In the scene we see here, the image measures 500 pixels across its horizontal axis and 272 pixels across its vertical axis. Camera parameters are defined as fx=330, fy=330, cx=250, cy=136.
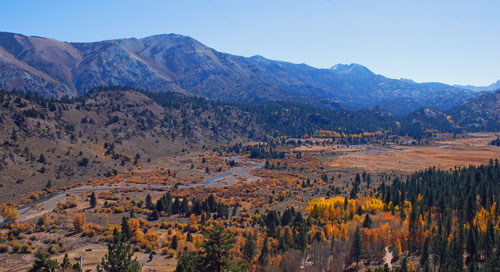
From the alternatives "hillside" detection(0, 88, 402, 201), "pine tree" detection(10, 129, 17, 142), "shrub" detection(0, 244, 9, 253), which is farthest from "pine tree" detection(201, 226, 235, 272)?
"pine tree" detection(10, 129, 17, 142)

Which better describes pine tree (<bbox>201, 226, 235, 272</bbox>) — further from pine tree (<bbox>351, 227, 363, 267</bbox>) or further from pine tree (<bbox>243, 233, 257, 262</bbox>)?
pine tree (<bbox>351, 227, 363, 267</bbox>)

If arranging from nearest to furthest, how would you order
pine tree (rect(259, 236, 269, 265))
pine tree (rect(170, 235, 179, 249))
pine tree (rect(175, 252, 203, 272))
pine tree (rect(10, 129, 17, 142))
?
pine tree (rect(175, 252, 203, 272)) → pine tree (rect(259, 236, 269, 265)) → pine tree (rect(170, 235, 179, 249)) → pine tree (rect(10, 129, 17, 142))

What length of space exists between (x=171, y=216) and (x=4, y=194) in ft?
152

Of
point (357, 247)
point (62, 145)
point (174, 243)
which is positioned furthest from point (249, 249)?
point (62, 145)

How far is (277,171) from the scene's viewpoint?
16150cm

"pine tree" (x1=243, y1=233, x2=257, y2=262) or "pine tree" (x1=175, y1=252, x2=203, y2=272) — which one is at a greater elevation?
"pine tree" (x1=175, y1=252, x2=203, y2=272)

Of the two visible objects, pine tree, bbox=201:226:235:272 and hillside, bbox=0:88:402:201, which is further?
hillside, bbox=0:88:402:201

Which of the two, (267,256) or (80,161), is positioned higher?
(80,161)

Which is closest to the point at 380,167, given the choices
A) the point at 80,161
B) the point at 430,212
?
the point at 430,212

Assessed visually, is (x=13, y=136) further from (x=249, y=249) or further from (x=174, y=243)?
(x=249, y=249)

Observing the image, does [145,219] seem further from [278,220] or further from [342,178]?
[342,178]

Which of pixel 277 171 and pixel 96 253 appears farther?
pixel 277 171

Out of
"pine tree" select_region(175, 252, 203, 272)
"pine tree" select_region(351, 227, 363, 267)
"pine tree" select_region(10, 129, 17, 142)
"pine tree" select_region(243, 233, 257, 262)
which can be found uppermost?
Result: "pine tree" select_region(10, 129, 17, 142)

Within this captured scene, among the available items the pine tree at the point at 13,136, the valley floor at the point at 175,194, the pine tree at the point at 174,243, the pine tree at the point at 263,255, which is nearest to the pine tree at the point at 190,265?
the valley floor at the point at 175,194
